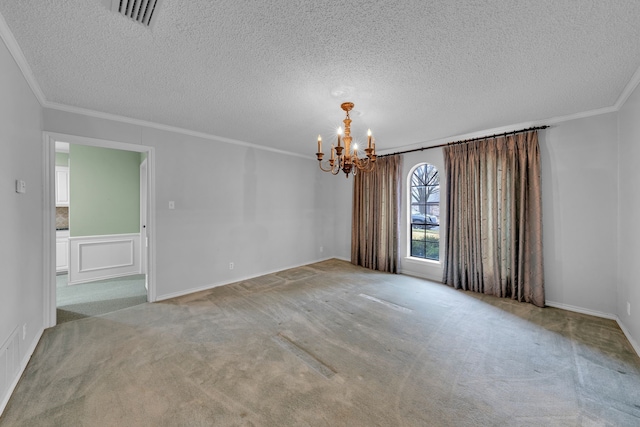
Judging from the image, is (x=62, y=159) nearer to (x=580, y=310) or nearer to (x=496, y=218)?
(x=496, y=218)

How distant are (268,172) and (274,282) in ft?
6.88

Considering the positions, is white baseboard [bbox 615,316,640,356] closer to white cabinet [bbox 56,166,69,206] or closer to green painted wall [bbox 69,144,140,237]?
green painted wall [bbox 69,144,140,237]

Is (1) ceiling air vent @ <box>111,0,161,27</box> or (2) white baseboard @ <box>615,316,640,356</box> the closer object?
(1) ceiling air vent @ <box>111,0,161,27</box>

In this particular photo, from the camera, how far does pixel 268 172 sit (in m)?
4.75

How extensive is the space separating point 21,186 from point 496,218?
527 centimetres

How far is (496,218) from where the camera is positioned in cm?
350

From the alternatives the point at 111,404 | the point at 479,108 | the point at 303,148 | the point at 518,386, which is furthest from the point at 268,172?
the point at 518,386

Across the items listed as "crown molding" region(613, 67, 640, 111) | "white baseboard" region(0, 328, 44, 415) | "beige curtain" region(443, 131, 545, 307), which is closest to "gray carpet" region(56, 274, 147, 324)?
"white baseboard" region(0, 328, 44, 415)

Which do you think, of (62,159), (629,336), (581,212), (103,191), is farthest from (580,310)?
(62,159)

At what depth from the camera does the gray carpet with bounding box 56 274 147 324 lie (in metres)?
3.04

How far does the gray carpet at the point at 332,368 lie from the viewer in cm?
157

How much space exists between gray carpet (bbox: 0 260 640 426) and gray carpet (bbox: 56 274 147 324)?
0.29 metres

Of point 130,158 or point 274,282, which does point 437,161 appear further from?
point 130,158

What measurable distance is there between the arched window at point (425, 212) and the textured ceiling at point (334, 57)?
1572 millimetres
